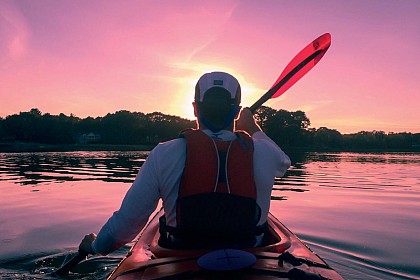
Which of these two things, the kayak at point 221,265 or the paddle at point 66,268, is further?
the paddle at point 66,268

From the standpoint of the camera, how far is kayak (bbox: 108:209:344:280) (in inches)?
82.4

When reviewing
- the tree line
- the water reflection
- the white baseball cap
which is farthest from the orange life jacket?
the tree line

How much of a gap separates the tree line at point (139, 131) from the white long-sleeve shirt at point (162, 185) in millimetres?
85688

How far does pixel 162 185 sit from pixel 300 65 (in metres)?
4.00

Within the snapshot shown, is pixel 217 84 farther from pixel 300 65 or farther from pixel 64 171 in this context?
pixel 64 171

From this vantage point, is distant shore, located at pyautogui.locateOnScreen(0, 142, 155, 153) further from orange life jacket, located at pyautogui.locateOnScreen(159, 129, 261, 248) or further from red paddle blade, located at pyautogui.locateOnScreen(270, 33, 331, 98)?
orange life jacket, located at pyautogui.locateOnScreen(159, 129, 261, 248)

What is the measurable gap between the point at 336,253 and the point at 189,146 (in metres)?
4.23

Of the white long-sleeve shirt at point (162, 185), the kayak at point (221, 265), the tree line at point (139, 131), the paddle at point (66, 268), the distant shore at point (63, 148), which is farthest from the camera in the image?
the tree line at point (139, 131)

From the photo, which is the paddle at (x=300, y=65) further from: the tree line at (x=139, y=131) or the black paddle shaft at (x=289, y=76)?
the tree line at (x=139, y=131)

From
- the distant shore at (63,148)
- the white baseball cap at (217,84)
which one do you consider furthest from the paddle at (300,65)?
the distant shore at (63,148)

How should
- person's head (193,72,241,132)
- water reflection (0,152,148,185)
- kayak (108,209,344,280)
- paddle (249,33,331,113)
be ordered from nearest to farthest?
1. kayak (108,209,344,280)
2. person's head (193,72,241,132)
3. paddle (249,33,331,113)
4. water reflection (0,152,148,185)

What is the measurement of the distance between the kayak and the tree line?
85698 mm

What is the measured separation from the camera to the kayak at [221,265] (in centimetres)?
209

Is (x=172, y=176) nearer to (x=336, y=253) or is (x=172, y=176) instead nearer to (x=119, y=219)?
(x=119, y=219)
